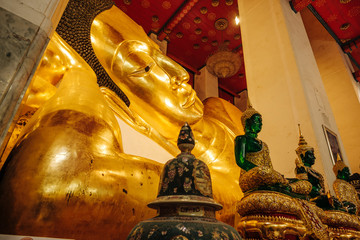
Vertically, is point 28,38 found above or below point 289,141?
below

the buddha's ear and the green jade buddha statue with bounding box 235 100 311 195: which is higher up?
the buddha's ear

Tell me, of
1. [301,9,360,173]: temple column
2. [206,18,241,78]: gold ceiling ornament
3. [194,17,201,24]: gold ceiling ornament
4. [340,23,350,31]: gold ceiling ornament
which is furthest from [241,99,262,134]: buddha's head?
[340,23,350,31]: gold ceiling ornament

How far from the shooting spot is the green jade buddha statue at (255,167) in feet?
2.93

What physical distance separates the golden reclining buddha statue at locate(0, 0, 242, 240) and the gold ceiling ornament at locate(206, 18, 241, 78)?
6.68 feet

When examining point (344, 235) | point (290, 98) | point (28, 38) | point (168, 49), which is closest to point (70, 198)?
point (28, 38)

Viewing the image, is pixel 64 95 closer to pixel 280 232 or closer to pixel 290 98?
pixel 280 232

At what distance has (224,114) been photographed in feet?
8.74

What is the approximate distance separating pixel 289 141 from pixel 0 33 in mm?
1791

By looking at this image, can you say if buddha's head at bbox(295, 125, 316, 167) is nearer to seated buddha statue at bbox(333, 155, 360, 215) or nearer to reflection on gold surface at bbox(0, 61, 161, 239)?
seated buddha statue at bbox(333, 155, 360, 215)

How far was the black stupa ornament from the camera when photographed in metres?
0.48

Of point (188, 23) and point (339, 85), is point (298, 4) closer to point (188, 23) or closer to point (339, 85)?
point (339, 85)

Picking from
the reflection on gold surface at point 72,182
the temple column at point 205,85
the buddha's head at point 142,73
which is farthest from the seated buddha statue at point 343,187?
the temple column at point 205,85

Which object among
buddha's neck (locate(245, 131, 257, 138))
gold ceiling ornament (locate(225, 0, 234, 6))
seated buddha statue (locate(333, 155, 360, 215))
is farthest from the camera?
gold ceiling ornament (locate(225, 0, 234, 6))

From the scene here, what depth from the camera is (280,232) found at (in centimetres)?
79
